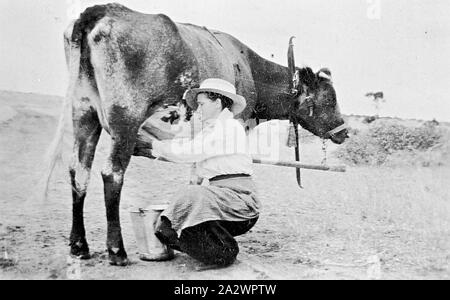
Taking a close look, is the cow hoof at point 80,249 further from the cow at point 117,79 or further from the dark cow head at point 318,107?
the dark cow head at point 318,107

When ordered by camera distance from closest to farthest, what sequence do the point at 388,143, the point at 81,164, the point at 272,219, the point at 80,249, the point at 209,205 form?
the point at 209,205, the point at 80,249, the point at 81,164, the point at 272,219, the point at 388,143

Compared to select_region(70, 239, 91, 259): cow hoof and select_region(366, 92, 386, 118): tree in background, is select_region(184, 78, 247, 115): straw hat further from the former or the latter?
select_region(366, 92, 386, 118): tree in background

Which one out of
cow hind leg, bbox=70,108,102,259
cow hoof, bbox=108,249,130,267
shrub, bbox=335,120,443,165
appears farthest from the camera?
shrub, bbox=335,120,443,165

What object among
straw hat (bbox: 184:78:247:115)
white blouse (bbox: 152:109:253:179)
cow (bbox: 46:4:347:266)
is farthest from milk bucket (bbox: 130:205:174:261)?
straw hat (bbox: 184:78:247:115)

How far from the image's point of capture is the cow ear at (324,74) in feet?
20.5

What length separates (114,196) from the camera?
14.3 feet

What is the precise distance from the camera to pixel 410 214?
6.06 metres

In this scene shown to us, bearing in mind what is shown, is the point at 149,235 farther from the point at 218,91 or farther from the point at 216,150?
the point at 218,91

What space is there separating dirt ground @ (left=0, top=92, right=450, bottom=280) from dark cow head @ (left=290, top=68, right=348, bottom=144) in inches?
31.7

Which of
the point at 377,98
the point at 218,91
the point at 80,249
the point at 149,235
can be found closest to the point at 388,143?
the point at 377,98

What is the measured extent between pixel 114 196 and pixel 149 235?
16.4 inches

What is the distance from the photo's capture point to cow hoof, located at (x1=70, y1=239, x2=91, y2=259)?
14.9ft

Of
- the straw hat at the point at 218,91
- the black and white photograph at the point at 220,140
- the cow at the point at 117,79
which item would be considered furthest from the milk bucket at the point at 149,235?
the straw hat at the point at 218,91
